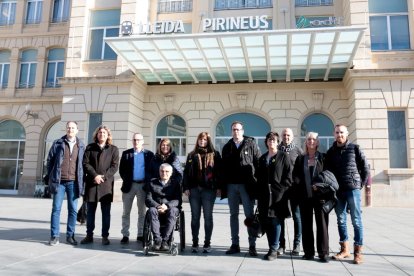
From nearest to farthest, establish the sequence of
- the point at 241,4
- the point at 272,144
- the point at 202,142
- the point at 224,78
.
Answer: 1. the point at 272,144
2. the point at 202,142
3. the point at 224,78
4. the point at 241,4

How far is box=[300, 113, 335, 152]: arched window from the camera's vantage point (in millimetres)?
15852

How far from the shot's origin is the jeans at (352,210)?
5.14 m

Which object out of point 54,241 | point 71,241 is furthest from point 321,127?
point 54,241

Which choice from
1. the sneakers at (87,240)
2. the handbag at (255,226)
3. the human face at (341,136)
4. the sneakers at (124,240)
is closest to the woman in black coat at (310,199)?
the human face at (341,136)

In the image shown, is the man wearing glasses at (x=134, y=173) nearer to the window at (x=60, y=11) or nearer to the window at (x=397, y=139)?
the window at (x=397, y=139)

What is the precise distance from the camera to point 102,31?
17203 millimetres

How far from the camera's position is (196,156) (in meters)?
5.80

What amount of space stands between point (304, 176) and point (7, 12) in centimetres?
2216

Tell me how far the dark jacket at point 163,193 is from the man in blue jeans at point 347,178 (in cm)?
243

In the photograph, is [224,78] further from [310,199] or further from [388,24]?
[310,199]

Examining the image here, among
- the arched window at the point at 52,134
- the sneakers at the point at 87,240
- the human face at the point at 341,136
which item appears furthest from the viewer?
the arched window at the point at 52,134

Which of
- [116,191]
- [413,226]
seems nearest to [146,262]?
[413,226]

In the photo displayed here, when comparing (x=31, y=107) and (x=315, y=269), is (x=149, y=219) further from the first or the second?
(x=31, y=107)

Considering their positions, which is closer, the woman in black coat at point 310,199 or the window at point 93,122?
the woman in black coat at point 310,199
